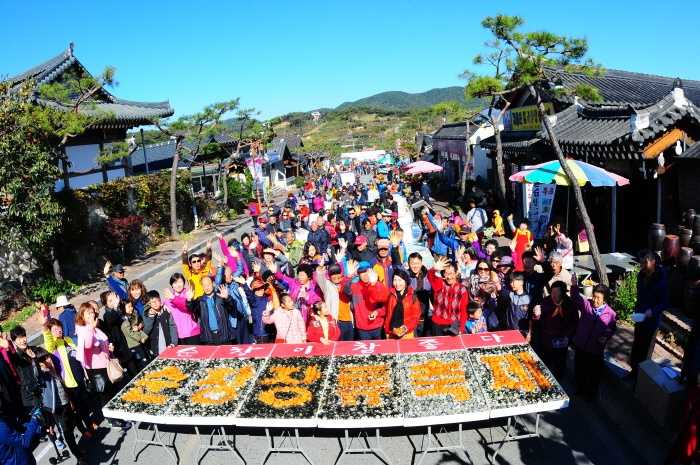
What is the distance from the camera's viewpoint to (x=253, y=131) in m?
30.8

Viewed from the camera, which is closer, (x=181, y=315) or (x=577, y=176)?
(x=181, y=315)

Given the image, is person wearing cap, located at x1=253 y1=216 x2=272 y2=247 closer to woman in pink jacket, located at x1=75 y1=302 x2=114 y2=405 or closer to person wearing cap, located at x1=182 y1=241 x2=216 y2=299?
person wearing cap, located at x1=182 y1=241 x2=216 y2=299

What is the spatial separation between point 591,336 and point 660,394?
85 cm

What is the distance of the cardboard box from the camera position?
17.2ft

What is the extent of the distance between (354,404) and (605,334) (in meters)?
2.93

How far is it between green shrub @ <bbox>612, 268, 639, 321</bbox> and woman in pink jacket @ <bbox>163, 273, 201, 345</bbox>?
6.54m

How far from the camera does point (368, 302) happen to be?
650 centimetres

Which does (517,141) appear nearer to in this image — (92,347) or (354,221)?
(354,221)

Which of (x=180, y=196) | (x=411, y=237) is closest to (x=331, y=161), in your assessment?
(x=180, y=196)

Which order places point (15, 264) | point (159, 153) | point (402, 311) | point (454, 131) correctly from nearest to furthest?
point (402, 311), point (15, 264), point (454, 131), point (159, 153)

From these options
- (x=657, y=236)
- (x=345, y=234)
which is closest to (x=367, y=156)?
(x=345, y=234)

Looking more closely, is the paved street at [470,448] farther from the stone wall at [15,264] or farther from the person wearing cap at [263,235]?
the stone wall at [15,264]

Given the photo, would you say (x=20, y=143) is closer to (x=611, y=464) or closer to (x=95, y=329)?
(x=95, y=329)

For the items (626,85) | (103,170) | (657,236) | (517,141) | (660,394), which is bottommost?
(660,394)
